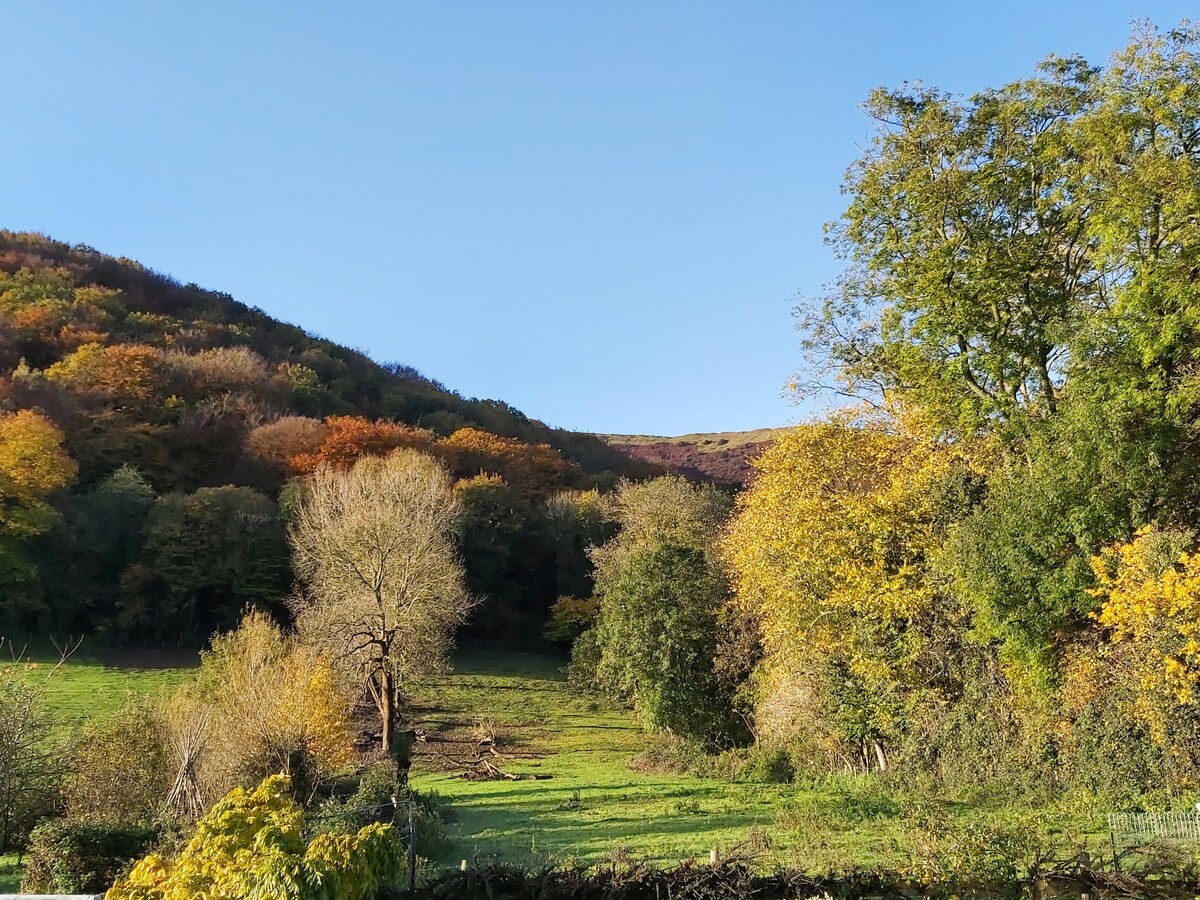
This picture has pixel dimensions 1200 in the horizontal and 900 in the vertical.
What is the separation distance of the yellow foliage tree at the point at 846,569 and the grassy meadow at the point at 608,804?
224 centimetres

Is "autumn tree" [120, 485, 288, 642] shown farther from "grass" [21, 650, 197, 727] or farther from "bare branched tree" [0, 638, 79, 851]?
"bare branched tree" [0, 638, 79, 851]

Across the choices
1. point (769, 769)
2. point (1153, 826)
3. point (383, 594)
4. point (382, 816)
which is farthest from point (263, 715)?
point (1153, 826)

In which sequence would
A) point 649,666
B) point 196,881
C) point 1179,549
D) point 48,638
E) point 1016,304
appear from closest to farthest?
point 196,881 → point 1179,549 → point 1016,304 → point 649,666 → point 48,638

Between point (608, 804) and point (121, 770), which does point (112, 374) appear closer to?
point (121, 770)

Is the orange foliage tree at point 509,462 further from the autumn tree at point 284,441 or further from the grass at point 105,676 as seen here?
the grass at point 105,676

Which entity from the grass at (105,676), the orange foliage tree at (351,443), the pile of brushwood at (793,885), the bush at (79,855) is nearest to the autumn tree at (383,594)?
the grass at (105,676)

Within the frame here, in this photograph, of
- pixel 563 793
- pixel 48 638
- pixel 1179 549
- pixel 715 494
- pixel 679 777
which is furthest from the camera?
pixel 715 494

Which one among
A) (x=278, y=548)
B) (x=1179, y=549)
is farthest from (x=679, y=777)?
(x=278, y=548)

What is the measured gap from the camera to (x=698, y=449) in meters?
123

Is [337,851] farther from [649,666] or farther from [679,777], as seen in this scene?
[649,666]

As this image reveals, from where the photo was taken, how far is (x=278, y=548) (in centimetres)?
4866

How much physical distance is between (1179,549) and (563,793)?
1576 cm

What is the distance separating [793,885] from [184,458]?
5943cm

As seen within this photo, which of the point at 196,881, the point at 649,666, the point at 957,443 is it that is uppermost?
the point at 957,443
